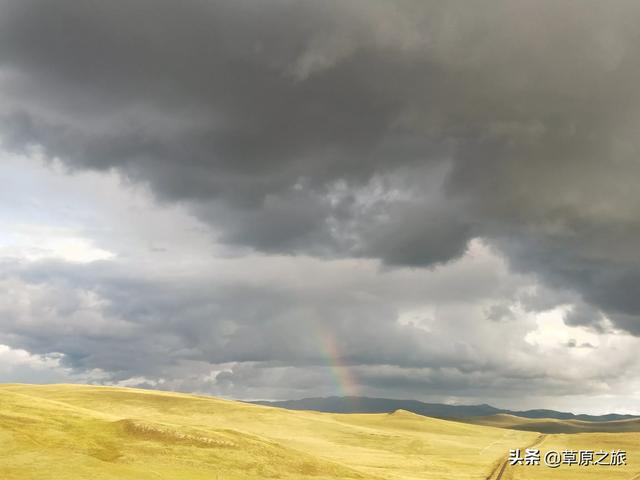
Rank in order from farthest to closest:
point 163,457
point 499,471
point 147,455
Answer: point 499,471 < point 163,457 < point 147,455

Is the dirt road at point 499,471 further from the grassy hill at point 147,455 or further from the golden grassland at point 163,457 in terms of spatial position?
the grassy hill at point 147,455

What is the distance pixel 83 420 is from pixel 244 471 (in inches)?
1235

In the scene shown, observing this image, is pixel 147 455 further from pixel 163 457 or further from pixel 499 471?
pixel 499 471

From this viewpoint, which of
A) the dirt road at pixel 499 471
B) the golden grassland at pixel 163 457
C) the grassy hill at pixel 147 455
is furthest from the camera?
the dirt road at pixel 499 471

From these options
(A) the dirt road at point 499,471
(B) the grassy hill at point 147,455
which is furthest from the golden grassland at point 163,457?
(A) the dirt road at point 499,471

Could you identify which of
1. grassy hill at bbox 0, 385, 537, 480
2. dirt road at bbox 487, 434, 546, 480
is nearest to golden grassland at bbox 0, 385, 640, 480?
grassy hill at bbox 0, 385, 537, 480

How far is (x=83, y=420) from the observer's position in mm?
96562

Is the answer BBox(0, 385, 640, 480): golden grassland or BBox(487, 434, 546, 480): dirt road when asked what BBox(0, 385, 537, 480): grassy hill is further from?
BBox(487, 434, 546, 480): dirt road

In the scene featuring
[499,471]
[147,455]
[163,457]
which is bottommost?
[499,471]

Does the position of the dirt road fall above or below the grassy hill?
below

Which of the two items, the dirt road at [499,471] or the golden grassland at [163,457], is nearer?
the golden grassland at [163,457]

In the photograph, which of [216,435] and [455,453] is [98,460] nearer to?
[216,435]

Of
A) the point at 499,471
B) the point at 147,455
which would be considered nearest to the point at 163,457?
the point at 147,455

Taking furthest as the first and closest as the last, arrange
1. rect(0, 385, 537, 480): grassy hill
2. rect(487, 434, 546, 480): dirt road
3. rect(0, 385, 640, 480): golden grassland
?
rect(487, 434, 546, 480): dirt road, rect(0, 385, 640, 480): golden grassland, rect(0, 385, 537, 480): grassy hill
